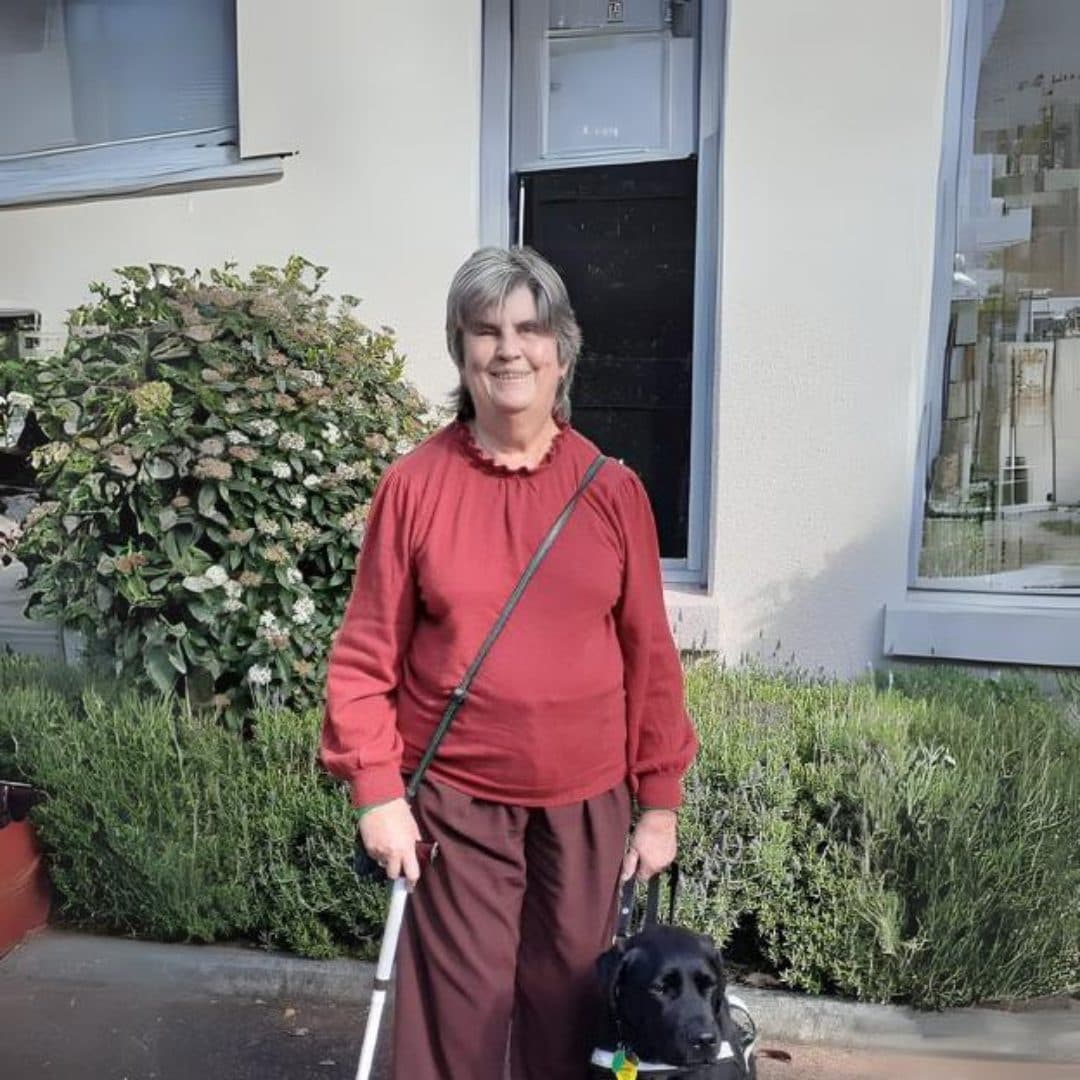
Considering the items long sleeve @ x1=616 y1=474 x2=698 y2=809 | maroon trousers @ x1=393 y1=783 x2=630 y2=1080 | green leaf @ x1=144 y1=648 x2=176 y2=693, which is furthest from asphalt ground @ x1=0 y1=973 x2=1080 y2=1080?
long sleeve @ x1=616 y1=474 x2=698 y2=809

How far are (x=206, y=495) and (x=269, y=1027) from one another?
1620 mm

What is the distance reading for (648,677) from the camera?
8.57 ft

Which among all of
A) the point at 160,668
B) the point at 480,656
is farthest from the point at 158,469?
the point at 480,656

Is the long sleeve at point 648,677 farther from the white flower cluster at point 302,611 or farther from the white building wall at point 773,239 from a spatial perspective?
the white building wall at point 773,239

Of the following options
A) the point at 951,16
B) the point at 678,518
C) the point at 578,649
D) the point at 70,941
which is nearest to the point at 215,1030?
the point at 70,941

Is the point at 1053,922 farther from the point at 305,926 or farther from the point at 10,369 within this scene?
the point at 10,369

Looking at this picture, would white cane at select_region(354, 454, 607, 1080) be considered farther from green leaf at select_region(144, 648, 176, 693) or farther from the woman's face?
green leaf at select_region(144, 648, 176, 693)

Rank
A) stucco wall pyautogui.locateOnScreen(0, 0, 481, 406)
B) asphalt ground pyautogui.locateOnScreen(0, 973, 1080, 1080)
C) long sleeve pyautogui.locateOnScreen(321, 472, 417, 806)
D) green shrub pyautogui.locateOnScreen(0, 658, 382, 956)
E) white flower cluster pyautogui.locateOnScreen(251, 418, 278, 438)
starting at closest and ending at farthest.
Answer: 1. long sleeve pyautogui.locateOnScreen(321, 472, 417, 806)
2. asphalt ground pyautogui.locateOnScreen(0, 973, 1080, 1080)
3. green shrub pyautogui.locateOnScreen(0, 658, 382, 956)
4. white flower cluster pyautogui.locateOnScreen(251, 418, 278, 438)
5. stucco wall pyautogui.locateOnScreen(0, 0, 481, 406)

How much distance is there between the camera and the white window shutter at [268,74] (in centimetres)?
557

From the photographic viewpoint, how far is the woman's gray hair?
95.4 inches

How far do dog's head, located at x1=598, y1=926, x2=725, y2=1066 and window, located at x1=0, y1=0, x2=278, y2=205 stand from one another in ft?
13.9

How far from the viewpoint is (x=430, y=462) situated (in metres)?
2.48

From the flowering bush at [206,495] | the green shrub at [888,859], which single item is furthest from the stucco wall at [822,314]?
the flowering bush at [206,495]

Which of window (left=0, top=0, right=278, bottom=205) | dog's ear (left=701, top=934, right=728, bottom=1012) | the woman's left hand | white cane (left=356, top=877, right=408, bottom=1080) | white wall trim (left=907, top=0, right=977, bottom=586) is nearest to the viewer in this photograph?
white cane (left=356, top=877, right=408, bottom=1080)
